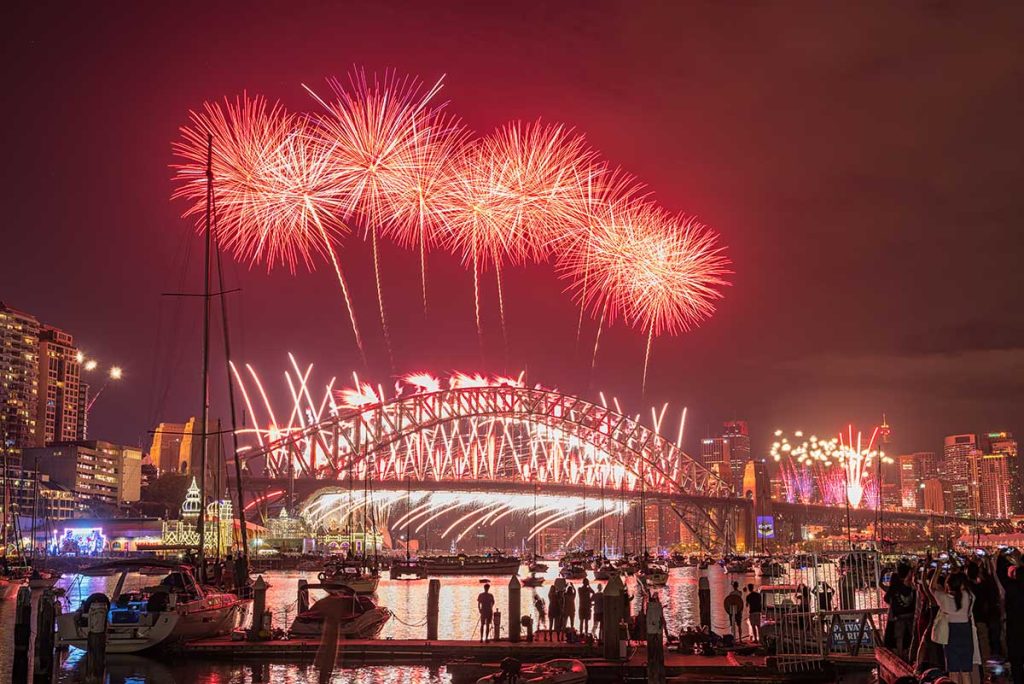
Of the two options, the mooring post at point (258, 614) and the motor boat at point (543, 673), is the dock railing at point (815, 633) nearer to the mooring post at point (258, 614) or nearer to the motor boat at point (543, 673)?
the motor boat at point (543, 673)

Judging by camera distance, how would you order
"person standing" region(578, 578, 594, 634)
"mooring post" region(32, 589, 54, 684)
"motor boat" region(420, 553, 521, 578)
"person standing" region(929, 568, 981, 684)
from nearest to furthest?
"person standing" region(929, 568, 981, 684) → "mooring post" region(32, 589, 54, 684) → "person standing" region(578, 578, 594, 634) → "motor boat" region(420, 553, 521, 578)

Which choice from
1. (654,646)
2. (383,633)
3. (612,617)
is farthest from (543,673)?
(383,633)

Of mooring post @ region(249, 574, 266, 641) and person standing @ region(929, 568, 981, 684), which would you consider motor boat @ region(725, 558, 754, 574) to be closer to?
mooring post @ region(249, 574, 266, 641)

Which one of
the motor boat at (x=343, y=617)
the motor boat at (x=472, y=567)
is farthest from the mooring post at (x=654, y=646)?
the motor boat at (x=472, y=567)

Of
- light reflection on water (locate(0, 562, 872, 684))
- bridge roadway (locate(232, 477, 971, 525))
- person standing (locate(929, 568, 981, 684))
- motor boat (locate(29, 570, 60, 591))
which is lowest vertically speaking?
light reflection on water (locate(0, 562, 872, 684))

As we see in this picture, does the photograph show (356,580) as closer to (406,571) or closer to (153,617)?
(406,571)

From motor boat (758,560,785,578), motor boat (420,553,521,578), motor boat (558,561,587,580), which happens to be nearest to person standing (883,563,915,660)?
motor boat (558,561,587,580)

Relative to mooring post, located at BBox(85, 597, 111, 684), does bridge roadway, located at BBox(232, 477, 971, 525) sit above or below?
above
